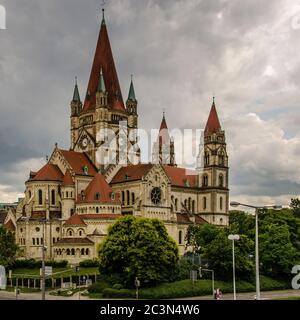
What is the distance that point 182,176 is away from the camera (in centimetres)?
12300

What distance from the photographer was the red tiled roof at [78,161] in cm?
10245

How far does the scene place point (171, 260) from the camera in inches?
2589

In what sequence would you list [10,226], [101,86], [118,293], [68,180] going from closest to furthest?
[118,293] → [68,180] → [10,226] → [101,86]

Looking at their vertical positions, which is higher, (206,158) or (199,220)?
(206,158)

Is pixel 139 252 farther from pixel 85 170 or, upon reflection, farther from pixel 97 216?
pixel 85 170

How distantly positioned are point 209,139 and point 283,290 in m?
53.9

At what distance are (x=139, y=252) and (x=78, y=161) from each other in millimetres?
44044

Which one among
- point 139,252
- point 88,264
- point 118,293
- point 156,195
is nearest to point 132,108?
point 156,195

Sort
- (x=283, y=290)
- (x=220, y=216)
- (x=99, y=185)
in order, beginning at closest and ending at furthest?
1. (x=283, y=290)
2. (x=99, y=185)
3. (x=220, y=216)

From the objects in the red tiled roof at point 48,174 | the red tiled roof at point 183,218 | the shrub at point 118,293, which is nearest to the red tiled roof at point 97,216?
the red tiled roof at point 48,174

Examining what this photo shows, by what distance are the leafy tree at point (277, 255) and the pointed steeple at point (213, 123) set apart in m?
45.9
